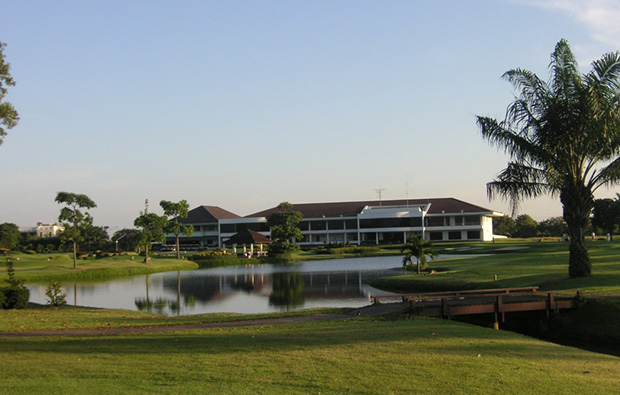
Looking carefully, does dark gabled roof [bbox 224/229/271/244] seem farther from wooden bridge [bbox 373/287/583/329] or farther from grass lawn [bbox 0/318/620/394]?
grass lawn [bbox 0/318/620/394]

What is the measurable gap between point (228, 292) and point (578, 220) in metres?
21.9

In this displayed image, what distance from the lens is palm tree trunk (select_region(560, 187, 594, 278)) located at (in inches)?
1037

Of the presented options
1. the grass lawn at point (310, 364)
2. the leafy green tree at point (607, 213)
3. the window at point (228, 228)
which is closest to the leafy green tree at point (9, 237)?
the window at point (228, 228)

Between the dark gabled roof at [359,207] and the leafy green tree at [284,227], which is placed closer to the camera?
the leafy green tree at [284,227]

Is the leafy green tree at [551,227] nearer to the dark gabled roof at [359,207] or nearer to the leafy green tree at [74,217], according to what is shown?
the dark gabled roof at [359,207]

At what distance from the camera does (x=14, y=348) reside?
14422 mm

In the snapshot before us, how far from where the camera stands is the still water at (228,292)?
31.2 metres

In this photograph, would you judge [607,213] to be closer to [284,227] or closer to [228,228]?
[284,227]

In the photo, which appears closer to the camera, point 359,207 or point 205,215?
point 359,207

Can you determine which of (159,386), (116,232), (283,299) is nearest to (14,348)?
(159,386)

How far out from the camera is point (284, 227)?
9800 cm

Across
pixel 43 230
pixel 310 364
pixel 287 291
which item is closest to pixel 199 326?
pixel 310 364

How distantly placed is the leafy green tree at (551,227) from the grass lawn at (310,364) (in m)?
110

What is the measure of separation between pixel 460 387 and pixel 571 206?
18.8 m
